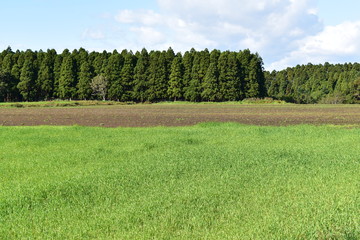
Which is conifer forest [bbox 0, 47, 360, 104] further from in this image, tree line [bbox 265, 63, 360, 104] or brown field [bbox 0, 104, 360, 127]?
brown field [bbox 0, 104, 360, 127]

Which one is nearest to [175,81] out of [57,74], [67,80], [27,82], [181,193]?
[67,80]

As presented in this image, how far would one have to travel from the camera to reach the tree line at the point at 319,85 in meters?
113

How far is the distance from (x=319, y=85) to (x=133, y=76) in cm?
8032

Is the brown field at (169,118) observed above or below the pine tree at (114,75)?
below

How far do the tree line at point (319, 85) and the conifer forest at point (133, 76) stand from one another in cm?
2032

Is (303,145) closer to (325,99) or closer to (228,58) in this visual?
(228,58)

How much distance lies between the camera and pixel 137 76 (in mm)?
94062

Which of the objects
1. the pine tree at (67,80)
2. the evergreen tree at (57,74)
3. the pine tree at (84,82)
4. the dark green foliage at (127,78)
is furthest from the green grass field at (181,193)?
the evergreen tree at (57,74)

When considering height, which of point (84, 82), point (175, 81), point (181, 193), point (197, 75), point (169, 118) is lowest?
point (169, 118)

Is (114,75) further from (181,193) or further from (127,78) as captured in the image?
(181,193)

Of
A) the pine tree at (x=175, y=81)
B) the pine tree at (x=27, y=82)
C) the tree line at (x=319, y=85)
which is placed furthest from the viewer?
the tree line at (x=319, y=85)

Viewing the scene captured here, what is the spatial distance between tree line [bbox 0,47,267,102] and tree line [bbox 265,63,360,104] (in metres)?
19.6

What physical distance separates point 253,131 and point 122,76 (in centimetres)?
7831

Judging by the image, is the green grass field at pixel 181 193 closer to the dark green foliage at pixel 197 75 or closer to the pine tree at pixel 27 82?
the dark green foliage at pixel 197 75
